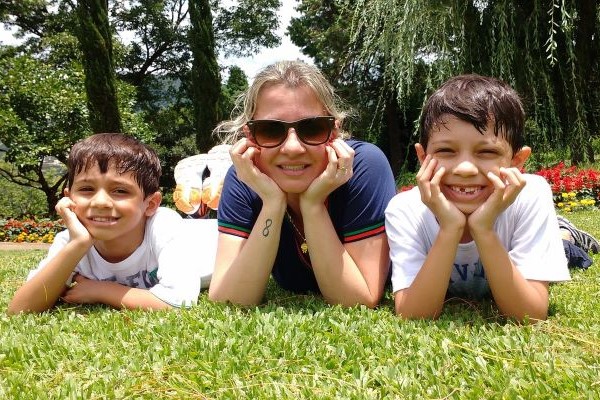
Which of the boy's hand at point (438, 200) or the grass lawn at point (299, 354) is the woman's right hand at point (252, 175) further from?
the boy's hand at point (438, 200)

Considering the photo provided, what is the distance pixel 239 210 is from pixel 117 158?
643 millimetres

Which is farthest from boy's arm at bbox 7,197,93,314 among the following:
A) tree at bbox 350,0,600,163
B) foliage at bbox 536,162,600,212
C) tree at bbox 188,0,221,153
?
tree at bbox 188,0,221,153

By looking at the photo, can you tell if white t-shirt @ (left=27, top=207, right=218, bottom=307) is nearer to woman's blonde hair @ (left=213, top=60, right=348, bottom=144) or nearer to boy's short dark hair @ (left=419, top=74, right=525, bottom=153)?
woman's blonde hair @ (left=213, top=60, right=348, bottom=144)

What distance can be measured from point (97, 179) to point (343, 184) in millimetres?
1145

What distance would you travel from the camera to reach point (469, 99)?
2055mm

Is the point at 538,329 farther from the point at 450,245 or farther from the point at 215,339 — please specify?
the point at 215,339

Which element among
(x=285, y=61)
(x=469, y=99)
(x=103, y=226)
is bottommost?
(x=103, y=226)

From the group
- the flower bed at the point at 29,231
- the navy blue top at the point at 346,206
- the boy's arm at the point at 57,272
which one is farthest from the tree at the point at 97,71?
the navy blue top at the point at 346,206

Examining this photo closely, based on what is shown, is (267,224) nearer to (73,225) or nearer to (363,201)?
(363,201)

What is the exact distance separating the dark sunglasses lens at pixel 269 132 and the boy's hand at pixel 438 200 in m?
0.62

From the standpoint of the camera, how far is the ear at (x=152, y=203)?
109 inches

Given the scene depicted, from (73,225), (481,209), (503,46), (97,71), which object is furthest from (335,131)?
(97,71)

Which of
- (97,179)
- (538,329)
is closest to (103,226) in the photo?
(97,179)

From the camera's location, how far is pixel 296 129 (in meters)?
2.27
